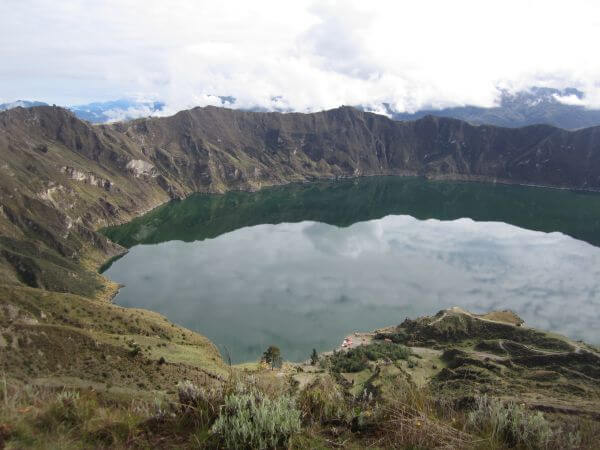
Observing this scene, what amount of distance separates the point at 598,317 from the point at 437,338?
49456 millimetres

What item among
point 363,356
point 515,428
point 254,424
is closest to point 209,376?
point 363,356

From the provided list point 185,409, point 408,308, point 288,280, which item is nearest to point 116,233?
point 288,280

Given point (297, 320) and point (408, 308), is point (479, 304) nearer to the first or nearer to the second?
point (408, 308)

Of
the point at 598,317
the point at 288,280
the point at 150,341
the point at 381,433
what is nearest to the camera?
the point at 381,433

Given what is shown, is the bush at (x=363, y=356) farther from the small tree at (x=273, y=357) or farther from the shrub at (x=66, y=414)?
the shrub at (x=66, y=414)

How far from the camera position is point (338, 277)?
4941 inches

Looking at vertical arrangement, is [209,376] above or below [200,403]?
below

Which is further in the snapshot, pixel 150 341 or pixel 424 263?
pixel 424 263

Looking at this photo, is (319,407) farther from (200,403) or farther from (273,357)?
(273,357)

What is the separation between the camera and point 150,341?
62.2m

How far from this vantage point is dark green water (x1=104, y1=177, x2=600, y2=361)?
96.8 meters

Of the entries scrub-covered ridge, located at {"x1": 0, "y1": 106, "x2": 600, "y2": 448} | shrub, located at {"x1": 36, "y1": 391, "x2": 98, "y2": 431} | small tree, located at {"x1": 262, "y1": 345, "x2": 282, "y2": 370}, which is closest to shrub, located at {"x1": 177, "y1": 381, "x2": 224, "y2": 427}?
scrub-covered ridge, located at {"x1": 0, "y1": 106, "x2": 600, "y2": 448}

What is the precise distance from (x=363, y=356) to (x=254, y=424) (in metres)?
66.3

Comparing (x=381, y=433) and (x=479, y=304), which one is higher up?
(x=381, y=433)
